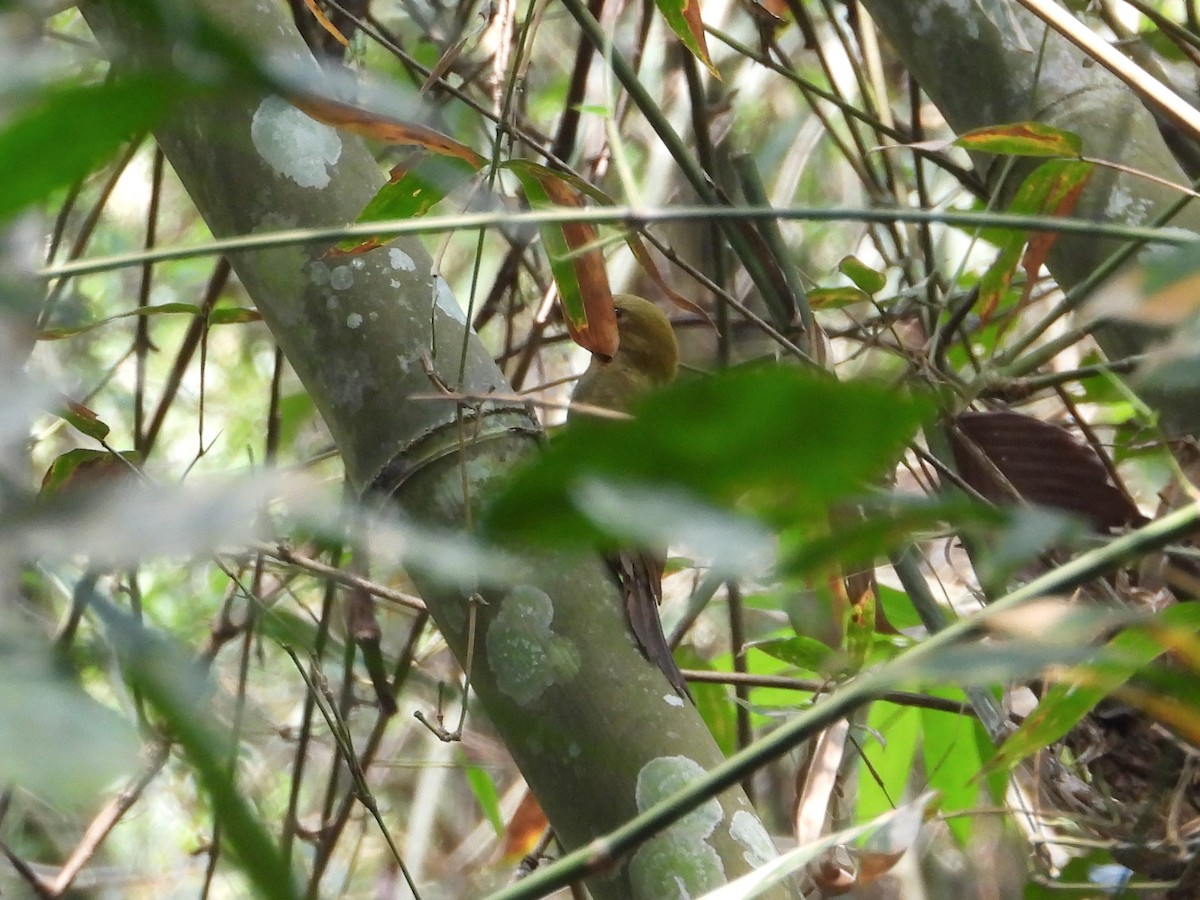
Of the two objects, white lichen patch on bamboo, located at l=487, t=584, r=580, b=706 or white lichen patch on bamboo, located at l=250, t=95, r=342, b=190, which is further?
white lichen patch on bamboo, located at l=250, t=95, r=342, b=190

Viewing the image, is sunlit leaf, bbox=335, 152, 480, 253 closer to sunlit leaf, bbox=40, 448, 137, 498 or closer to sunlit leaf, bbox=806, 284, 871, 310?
sunlit leaf, bbox=40, 448, 137, 498

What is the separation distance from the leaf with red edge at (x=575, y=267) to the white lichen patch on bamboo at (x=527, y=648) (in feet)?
0.74

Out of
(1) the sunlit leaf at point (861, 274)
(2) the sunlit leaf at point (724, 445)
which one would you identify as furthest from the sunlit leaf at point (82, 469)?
(2) the sunlit leaf at point (724, 445)

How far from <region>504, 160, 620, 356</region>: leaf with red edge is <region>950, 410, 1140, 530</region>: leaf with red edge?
348mm

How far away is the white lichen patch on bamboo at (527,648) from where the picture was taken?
0.91 metres

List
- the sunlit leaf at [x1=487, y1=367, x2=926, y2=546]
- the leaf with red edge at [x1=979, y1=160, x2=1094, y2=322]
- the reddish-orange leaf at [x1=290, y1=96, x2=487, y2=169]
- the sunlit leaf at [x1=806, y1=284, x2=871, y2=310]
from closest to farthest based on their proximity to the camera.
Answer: the sunlit leaf at [x1=487, y1=367, x2=926, y2=546]
the reddish-orange leaf at [x1=290, y1=96, x2=487, y2=169]
the leaf with red edge at [x1=979, y1=160, x2=1094, y2=322]
the sunlit leaf at [x1=806, y1=284, x2=871, y2=310]

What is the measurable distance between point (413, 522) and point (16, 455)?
0.50 metres

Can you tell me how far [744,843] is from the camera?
87 cm

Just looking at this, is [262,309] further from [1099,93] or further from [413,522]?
[1099,93]

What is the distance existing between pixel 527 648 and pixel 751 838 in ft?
0.68

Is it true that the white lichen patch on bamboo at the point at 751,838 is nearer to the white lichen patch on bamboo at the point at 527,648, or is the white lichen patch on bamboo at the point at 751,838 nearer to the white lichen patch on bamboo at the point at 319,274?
the white lichen patch on bamboo at the point at 527,648

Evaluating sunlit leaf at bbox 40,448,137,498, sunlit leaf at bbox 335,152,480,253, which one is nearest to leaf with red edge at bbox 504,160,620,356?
sunlit leaf at bbox 335,152,480,253

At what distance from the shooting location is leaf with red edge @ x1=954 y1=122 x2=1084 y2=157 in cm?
98

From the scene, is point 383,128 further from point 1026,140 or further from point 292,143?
point 1026,140
